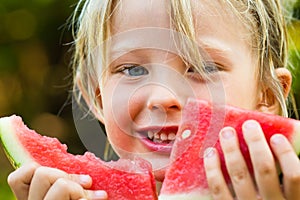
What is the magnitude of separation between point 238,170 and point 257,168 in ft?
0.16

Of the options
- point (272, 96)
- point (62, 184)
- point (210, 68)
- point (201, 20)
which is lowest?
point (272, 96)

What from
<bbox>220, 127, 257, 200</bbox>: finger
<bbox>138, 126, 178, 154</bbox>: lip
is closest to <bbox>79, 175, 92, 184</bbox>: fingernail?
<bbox>138, 126, 178, 154</bbox>: lip

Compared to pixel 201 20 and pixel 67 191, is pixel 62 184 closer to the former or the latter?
pixel 67 191

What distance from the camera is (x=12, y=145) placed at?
1.90m

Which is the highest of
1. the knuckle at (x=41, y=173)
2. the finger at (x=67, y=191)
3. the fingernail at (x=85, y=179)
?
the knuckle at (x=41, y=173)

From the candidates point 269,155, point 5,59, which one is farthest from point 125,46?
point 5,59

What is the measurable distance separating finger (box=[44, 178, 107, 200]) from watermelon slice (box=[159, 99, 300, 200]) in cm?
21

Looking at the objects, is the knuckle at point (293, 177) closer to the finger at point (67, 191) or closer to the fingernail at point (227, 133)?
the fingernail at point (227, 133)

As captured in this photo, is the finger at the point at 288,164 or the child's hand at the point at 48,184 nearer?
the finger at the point at 288,164

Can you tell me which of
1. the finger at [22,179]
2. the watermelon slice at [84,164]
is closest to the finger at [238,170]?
the watermelon slice at [84,164]

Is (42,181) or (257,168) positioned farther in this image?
(42,181)

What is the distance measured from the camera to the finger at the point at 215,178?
4.97 feet

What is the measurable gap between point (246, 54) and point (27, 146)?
2.55ft

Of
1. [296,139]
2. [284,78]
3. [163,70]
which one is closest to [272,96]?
[284,78]
